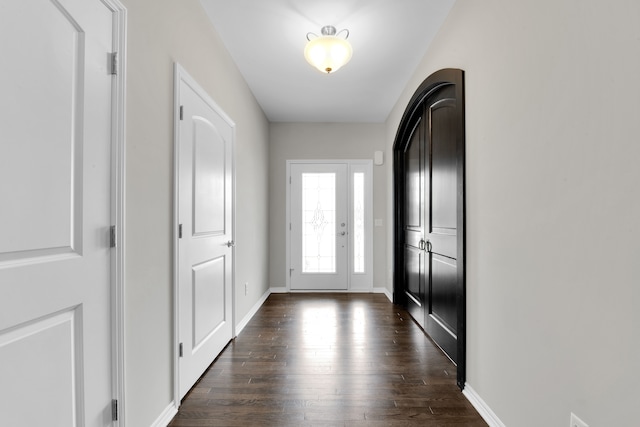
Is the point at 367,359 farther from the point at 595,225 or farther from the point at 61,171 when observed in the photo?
the point at 61,171

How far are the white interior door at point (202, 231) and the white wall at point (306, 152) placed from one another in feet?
6.85

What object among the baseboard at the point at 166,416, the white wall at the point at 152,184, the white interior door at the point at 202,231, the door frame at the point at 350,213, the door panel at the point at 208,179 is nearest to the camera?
the white wall at the point at 152,184

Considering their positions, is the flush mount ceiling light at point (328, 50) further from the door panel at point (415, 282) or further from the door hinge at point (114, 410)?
the door hinge at point (114, 410)

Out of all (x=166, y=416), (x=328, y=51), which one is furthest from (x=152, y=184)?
(x=328, y=51)

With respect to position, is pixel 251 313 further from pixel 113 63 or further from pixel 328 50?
pixel 113 63

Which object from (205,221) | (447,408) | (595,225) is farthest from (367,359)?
(595,225)

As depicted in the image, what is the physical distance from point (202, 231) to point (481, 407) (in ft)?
6.81

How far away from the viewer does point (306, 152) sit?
5211mm

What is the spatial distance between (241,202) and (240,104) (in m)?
1.01

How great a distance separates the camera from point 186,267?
216cm

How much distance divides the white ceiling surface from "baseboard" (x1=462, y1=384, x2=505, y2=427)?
2569 mm

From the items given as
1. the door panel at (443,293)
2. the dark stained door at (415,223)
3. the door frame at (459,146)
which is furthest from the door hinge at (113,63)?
the dark stained door at (415,223)

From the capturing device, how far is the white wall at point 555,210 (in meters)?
1.06

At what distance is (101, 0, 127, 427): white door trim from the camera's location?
4.60ft
